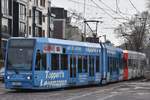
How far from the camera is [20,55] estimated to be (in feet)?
92.5

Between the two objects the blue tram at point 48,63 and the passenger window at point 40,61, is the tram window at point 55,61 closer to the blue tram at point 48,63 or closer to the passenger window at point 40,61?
the blue tram at point 48,63

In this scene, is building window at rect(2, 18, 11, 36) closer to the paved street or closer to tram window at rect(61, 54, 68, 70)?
tram window at rect(61, 54, 68, 70)

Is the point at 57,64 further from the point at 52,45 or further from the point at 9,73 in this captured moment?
the point at 9,73

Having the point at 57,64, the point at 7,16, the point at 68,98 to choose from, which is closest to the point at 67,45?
the point at 57,64

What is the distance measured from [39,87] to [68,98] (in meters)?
5.04

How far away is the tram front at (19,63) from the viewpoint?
2809 cm

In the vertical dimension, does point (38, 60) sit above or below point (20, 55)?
below

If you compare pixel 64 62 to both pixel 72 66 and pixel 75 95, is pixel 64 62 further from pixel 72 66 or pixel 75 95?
pixel 75 95

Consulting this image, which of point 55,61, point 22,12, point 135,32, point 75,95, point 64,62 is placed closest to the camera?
point 75,95

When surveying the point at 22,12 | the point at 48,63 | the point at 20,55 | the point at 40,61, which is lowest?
the point at 48,63

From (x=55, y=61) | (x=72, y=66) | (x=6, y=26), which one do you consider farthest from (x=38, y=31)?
(x=55, y=61)

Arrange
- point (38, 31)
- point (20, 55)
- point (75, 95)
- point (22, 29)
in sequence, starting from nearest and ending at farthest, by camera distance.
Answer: point (75, 95), point (20, 55), point (22, 29), point (38, 31)

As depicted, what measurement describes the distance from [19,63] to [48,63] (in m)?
1.69

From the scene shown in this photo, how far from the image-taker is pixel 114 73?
43625 millimetres
